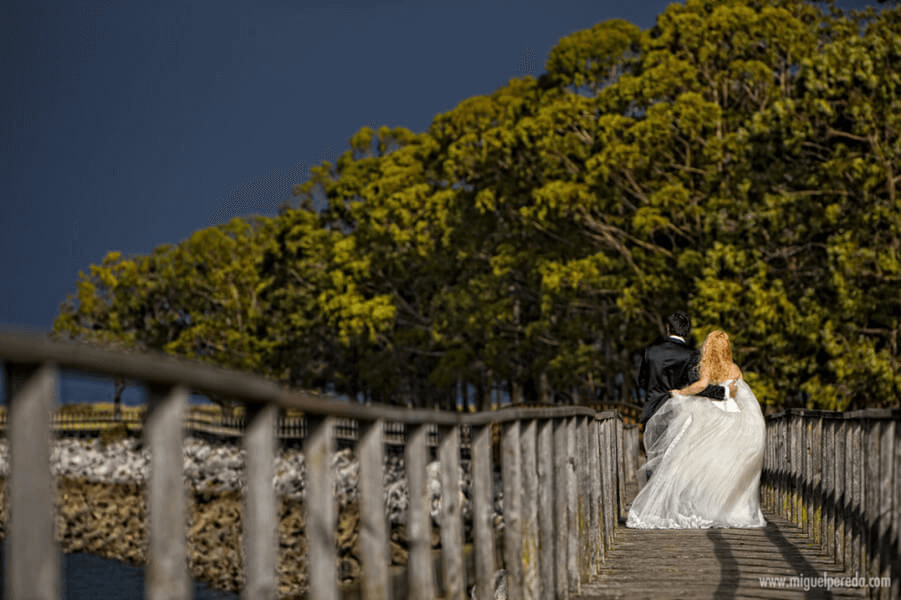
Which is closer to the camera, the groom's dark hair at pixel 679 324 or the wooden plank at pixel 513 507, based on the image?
the wooden plank at pixel 513 507

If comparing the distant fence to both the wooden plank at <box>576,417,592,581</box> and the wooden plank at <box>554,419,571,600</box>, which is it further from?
the wooden plank at <box>554,419,571,600</box>

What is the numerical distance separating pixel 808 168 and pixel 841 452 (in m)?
18.6

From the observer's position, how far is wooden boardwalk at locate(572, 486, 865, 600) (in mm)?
8539

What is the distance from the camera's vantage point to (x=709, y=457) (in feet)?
41.2

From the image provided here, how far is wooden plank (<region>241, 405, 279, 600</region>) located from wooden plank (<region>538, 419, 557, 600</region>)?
12.4ft

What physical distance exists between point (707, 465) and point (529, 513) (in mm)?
6054

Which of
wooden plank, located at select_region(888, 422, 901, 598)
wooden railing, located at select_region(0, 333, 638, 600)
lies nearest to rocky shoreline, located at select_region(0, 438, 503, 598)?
wooden railing, located at select_region(0, 333, 638, 600)

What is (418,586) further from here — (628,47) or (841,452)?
(628,47)

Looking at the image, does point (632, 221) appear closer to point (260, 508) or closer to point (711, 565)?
point (711, 565)

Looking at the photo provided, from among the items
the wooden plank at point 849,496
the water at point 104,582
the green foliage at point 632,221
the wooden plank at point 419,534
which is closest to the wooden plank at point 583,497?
the wooden plank at point 849,496

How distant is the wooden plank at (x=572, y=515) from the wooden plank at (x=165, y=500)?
539 centimetres

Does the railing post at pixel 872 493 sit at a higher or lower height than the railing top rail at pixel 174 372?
lower

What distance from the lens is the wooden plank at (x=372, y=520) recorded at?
171 inches

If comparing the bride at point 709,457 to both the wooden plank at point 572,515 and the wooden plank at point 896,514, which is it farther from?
the wooden plank at point 896,514
